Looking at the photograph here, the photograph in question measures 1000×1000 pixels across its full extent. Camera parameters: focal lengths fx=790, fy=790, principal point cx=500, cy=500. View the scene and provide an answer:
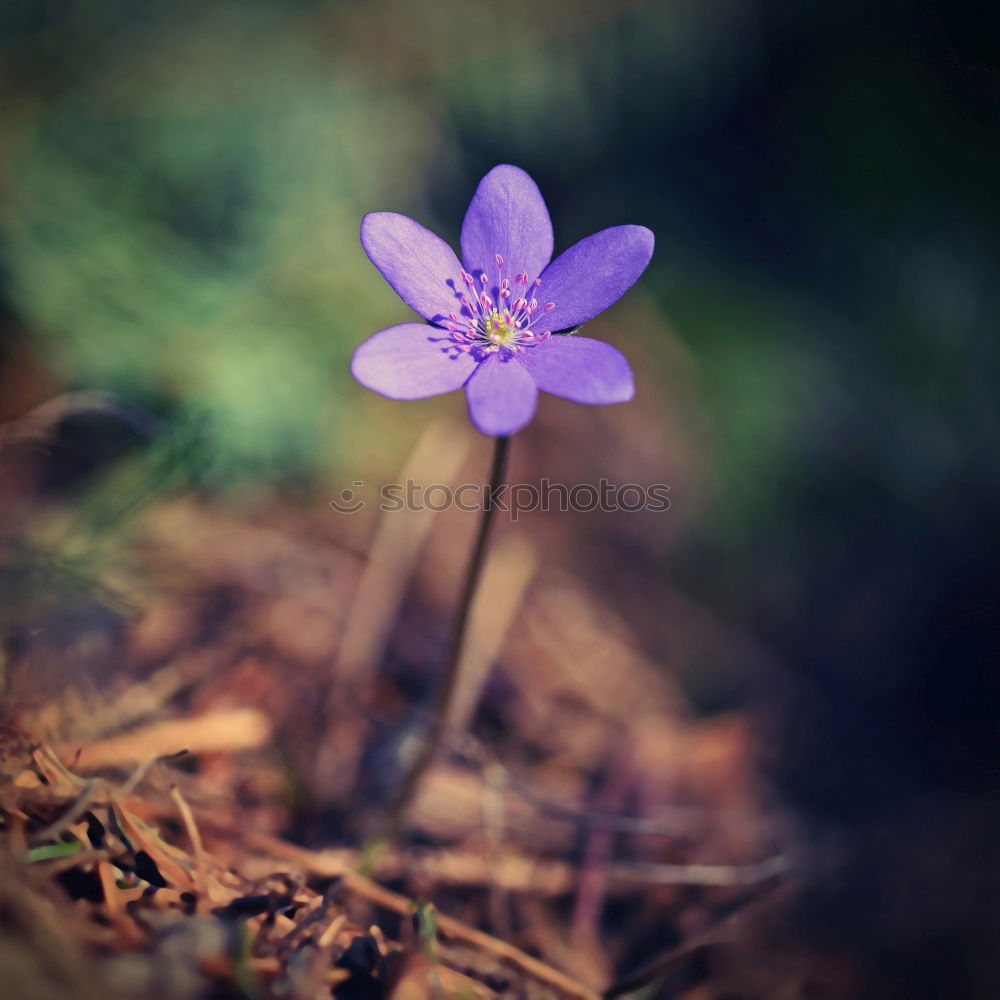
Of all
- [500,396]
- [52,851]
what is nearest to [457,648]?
[500,396]

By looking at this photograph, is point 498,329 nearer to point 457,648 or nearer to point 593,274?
point 593,274

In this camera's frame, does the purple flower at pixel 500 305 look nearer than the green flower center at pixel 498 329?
Yes

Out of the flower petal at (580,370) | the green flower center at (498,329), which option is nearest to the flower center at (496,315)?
the green flower center at (498,329)

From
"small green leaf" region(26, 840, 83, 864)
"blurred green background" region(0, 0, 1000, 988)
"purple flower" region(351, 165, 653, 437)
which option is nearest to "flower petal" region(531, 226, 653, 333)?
"purple flower" region(351, 165, 653, 437)

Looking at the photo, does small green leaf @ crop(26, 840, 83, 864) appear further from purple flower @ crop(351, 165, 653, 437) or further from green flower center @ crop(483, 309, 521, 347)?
green flower center @ crop(483, 309, 521, 347)

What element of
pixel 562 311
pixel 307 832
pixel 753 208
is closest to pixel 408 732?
pixel 307 832

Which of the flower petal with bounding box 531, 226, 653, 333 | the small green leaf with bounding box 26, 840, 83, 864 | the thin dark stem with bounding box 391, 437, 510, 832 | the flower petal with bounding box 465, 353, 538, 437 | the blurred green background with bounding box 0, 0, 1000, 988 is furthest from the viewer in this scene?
the blurred green background with bounding box 0, 0, 1000, 988

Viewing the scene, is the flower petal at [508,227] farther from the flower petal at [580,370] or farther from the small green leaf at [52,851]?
the small green leaf at [52,851]
